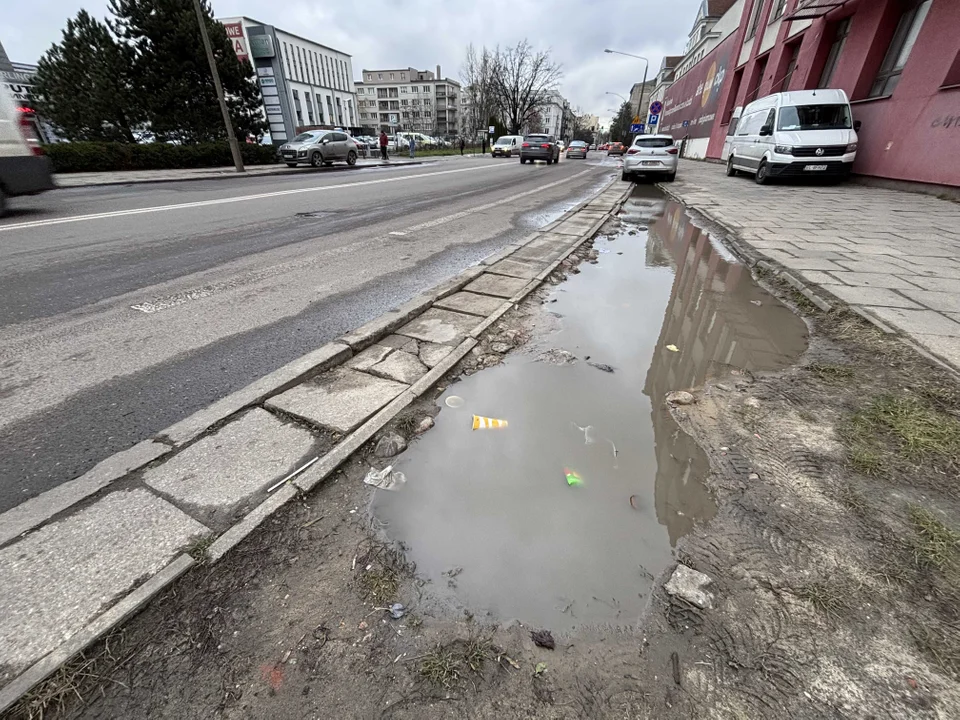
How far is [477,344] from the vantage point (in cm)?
361

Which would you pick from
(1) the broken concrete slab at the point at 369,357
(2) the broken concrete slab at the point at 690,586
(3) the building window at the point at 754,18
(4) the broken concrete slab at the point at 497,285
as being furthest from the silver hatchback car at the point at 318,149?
(2) the broken concrete slab at the point at 690,586

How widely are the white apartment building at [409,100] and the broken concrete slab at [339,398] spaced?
98718 millimetres

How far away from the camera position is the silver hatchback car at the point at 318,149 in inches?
821

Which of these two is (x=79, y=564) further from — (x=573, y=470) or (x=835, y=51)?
(x=835, y=51)

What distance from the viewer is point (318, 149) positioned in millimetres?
21266

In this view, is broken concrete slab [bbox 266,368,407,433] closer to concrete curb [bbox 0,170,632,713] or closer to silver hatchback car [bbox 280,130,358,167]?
concrete curb [bbox 0,170,632,713]

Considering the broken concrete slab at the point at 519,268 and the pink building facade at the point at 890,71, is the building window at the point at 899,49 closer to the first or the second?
the pink building facade at the point at 890,71

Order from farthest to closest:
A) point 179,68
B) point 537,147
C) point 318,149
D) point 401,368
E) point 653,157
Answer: point 537,147 < point 179,68 < point 318,149 < point 653,157 < point 401,368

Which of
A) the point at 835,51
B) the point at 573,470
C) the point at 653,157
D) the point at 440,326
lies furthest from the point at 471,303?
the point at 835,51

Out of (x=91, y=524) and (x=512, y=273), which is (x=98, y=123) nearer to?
(x=512, y=273)

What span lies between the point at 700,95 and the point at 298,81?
51.3 m

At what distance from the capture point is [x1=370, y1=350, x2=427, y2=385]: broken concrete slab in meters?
3.04

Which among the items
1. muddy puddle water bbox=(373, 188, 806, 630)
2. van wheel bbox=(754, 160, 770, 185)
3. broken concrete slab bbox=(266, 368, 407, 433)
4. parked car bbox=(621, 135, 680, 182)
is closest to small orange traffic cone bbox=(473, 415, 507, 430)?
muddy puddle water bbox=(373, 188, 806, 630)

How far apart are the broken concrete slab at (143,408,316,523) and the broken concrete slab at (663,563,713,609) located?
5.94 ft
